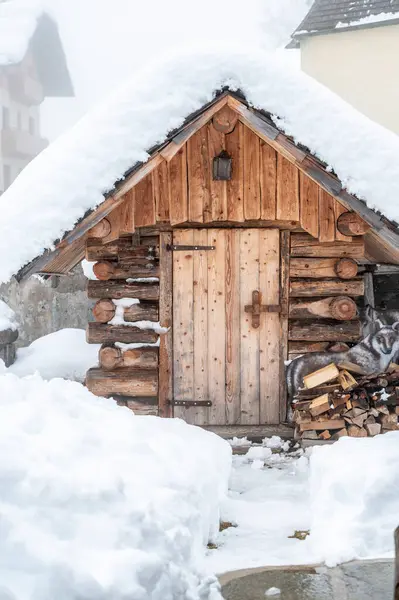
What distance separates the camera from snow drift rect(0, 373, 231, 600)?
3.41 m

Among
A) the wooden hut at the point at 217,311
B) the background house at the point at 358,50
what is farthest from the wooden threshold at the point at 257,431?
the background house at the point at 358,50

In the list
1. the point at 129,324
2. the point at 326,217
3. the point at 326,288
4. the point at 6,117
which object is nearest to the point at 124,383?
the point at 129,324

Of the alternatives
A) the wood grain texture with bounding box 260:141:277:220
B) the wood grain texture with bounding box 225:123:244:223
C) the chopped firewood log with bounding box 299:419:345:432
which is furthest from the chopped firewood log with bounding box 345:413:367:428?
the wood grain texture with bounding box 225:123:244:223

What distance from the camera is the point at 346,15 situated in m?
20.0

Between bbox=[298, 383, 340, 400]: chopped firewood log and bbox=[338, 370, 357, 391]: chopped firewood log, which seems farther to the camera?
bbox=[298, 383, 340, 400]: chopped firewood log

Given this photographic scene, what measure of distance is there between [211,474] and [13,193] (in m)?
4.23

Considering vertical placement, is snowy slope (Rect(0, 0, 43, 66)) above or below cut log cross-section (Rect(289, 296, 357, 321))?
above

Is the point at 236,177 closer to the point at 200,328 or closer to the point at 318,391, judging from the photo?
the point at 200,328

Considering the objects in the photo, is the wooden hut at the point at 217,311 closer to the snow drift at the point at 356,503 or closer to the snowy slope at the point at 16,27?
the snow drift at the point at 356,503

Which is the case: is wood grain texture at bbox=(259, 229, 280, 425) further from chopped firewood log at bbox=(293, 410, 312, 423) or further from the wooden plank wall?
the wooden plank wall

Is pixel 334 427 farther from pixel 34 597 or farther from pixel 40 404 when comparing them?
pixel 34 597

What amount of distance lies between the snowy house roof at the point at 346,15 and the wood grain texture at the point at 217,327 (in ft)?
45.4

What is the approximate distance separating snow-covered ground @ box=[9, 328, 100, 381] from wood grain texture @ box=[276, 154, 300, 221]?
4.61 metres

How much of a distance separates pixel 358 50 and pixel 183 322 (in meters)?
14.7
